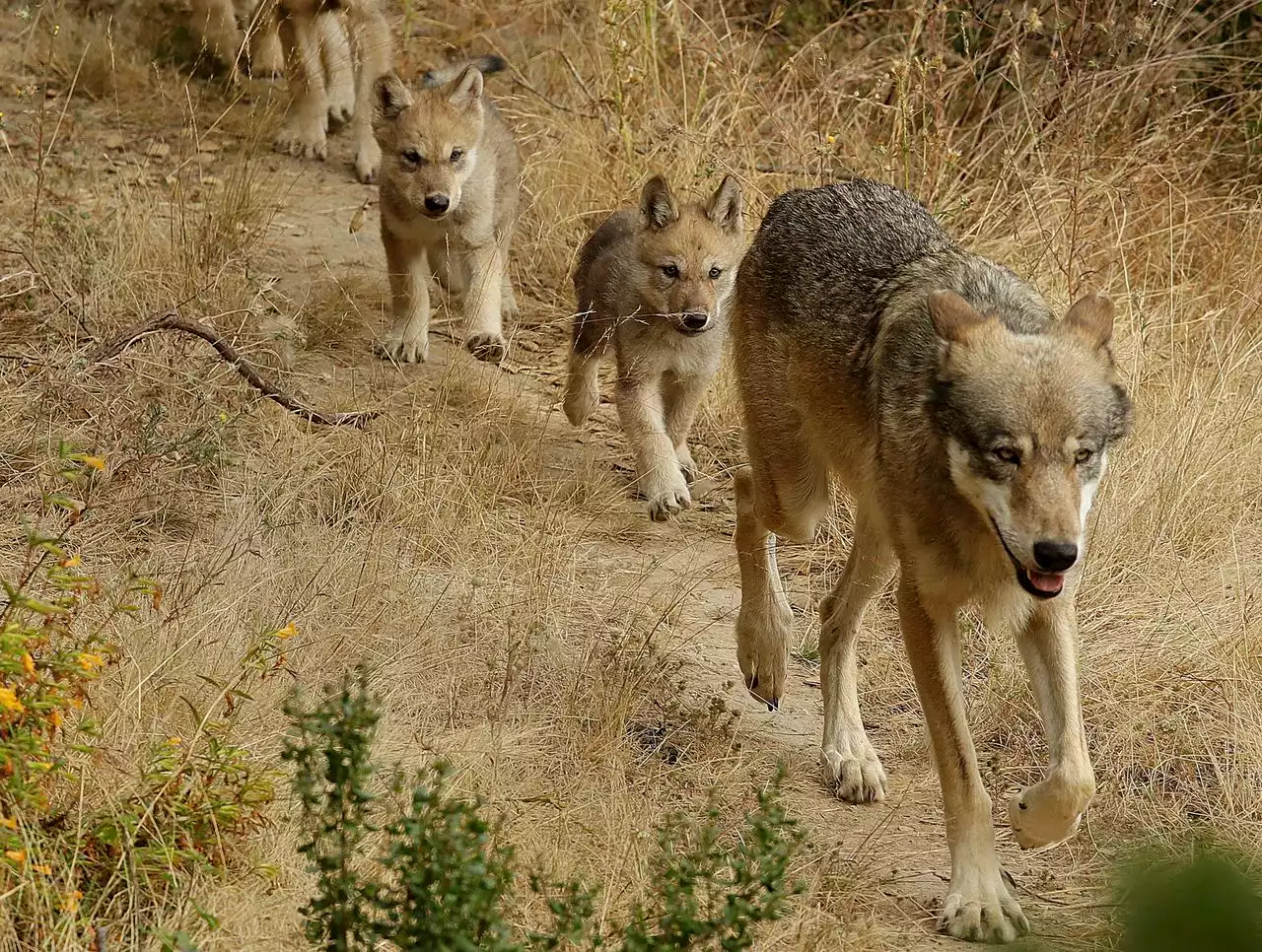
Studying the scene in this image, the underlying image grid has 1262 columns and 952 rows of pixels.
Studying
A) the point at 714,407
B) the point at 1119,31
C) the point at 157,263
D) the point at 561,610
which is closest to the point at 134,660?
the point at 561,610

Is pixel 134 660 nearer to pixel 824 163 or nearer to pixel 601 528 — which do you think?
pixel 601 528

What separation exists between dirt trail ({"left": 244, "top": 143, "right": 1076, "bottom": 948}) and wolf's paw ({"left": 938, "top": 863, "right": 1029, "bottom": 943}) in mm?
81

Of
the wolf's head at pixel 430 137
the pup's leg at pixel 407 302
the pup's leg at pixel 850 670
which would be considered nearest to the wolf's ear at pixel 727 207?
the wolf's head at pixel 430 137

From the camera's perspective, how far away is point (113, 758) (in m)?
3.44

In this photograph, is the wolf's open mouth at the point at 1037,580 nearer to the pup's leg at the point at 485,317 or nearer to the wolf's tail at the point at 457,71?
the pup's leg at the point at 485,317

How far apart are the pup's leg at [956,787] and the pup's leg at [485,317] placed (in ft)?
11.9

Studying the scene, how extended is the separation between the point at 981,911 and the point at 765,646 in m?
1.32

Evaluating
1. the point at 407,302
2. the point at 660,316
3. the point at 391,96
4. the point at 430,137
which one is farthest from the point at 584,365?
the point at 391,96

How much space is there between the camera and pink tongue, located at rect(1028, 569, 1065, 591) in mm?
3463

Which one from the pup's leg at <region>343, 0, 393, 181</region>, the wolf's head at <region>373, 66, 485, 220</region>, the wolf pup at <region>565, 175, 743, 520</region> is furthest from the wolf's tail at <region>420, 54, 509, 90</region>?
the wolf pup at <region>565, 175, 743, 520</region>

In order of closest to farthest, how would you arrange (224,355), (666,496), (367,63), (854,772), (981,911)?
(981,911)
(854,772)
(224,355)
(666,496)
(367,63)

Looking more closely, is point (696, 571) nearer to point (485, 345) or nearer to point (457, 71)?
point (485, 345)

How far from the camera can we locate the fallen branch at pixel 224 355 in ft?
16.7

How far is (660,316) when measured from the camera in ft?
21.6
